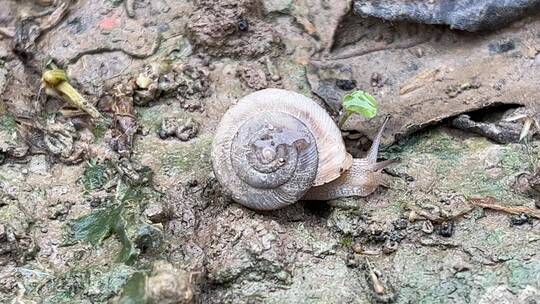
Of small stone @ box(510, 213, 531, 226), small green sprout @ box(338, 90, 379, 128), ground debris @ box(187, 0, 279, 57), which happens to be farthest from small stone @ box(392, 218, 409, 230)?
ground debris @ box(187, 0, 279, 57)

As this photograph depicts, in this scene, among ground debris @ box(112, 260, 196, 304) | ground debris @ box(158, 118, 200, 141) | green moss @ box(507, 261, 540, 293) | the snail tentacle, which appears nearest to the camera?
ground debris @ box(112, 260, 196, 304)

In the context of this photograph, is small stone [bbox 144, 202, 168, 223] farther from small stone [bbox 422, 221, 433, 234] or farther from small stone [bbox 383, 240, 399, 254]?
small stone [bbox 422, 221, 433, 234]

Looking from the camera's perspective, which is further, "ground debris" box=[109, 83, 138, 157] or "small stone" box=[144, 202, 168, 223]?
"ground debris" box=[109, 83, 138, 157]

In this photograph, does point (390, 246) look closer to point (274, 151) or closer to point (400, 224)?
point (400, 224)

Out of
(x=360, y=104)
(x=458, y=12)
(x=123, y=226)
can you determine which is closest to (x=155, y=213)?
(x=123, y=226)

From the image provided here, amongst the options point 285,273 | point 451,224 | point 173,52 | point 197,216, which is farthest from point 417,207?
point 173,52

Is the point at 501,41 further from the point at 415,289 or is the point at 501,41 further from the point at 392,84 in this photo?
the point at 415,289
